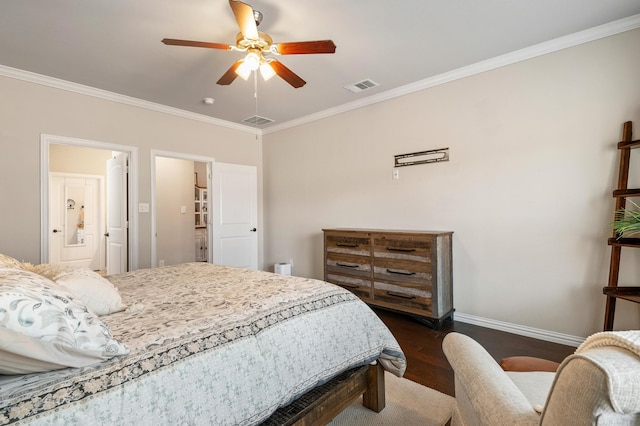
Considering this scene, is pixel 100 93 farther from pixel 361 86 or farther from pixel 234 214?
pixel 361 86

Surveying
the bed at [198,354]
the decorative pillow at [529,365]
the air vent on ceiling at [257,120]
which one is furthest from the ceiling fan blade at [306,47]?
the air vent on ceiling at [257,120]

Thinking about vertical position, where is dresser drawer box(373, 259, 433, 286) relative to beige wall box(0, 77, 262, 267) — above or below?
below

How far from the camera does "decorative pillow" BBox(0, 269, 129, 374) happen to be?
0.76m

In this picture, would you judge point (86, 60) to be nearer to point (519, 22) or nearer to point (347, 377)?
point (347, 377)

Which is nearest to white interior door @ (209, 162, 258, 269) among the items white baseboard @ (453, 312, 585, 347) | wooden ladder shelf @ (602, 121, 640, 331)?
white baseboard @ (453, 312, 585, 347)

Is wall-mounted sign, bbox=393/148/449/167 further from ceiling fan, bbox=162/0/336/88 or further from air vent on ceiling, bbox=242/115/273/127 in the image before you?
air vent on ceiling, bbox=242/115/273/127

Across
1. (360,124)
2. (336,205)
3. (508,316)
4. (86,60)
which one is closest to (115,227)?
(86,60)

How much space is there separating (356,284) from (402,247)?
2.45 ft

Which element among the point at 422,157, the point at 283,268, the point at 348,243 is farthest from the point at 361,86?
the point at 283,268

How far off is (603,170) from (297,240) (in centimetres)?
367

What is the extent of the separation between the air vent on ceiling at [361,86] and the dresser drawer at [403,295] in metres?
2.25

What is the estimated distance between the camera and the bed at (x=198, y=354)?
31.7 inches

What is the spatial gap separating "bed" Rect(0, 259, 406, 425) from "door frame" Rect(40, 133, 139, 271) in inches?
86.3

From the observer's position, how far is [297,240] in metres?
4.88
